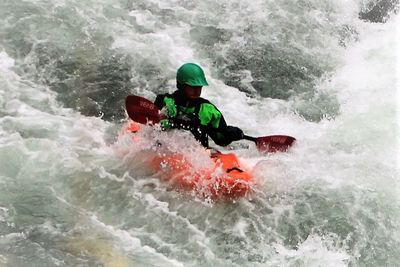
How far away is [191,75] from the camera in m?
5.87

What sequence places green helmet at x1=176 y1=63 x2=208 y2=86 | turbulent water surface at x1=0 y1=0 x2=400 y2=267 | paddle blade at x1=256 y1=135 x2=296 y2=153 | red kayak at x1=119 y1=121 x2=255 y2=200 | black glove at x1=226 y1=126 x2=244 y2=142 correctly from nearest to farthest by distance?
turbulent water surface at x1=0 y1=0 x2=400 y2=267 → green helmet at x1=176 y1=63 x2=208 y2=86 → red kayak at x1=119 y1=121 x2=255 y2=200 → black glove at x1=226 y1=126 x2=244 y2=142 → paddle blade at x1=256 y1=135 x2=296 y2=153

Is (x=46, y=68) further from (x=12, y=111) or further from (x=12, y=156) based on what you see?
(x=12, y=156)

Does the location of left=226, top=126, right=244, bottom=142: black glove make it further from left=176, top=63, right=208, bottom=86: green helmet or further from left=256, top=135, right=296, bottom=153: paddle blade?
left=176, top=63, right=208, bottom=86: green helmet

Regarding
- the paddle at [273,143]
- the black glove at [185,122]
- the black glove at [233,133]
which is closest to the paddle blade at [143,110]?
the black glove at [185,122]

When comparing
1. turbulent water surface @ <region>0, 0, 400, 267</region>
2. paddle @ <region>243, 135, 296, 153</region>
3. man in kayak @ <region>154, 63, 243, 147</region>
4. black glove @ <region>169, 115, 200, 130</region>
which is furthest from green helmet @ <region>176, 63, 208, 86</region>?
paddle @ <region>243, 135, 296, 153</region>

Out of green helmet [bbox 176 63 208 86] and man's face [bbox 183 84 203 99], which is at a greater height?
green helmet [bbox 176 63 208 86]

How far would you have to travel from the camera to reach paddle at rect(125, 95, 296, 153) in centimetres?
623

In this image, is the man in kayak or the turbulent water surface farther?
the man in kayak

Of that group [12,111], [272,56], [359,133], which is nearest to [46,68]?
[12,111]

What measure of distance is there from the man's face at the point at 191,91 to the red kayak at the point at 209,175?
66cm

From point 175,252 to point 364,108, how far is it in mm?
4132

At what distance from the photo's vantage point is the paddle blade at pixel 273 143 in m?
6.50

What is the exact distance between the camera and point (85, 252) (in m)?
5.29

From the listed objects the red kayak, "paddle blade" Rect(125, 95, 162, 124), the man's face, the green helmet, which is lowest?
the red kayak
